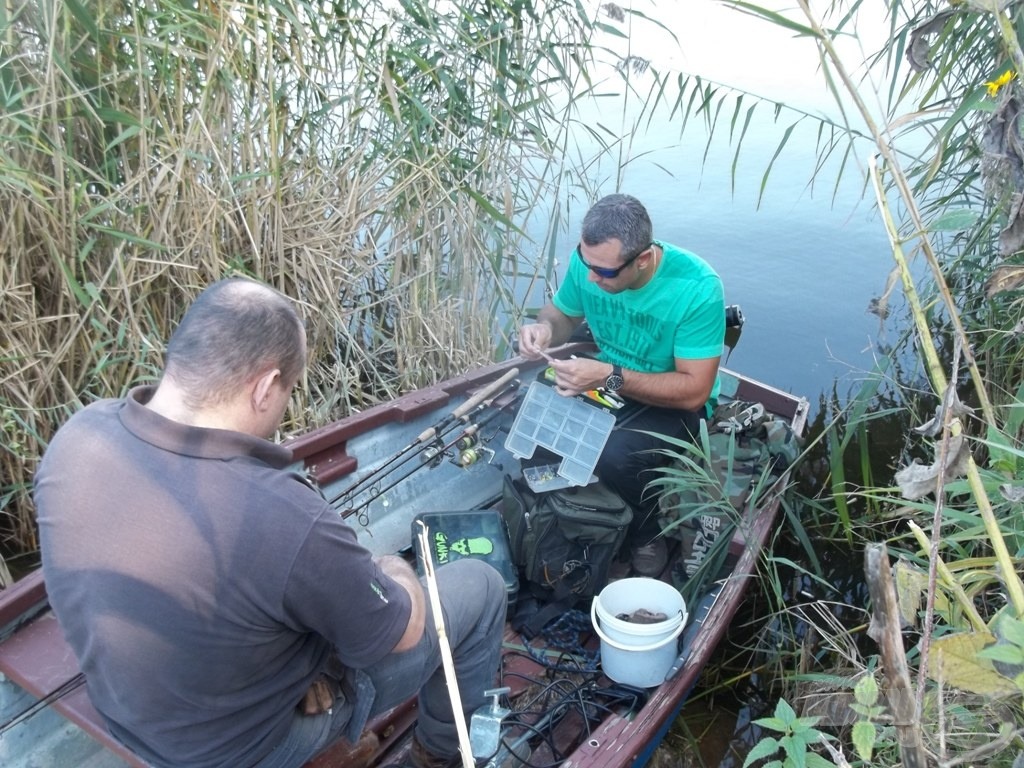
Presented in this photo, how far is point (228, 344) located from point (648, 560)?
2029 millimetres

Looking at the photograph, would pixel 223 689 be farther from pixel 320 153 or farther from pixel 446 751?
pixel 320 153

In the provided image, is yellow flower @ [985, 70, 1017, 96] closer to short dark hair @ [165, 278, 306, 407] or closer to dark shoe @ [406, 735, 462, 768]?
short dark hair @ [165, 278, 306, 407]

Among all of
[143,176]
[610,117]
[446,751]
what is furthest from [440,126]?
[610,117]

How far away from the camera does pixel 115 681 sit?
154cm

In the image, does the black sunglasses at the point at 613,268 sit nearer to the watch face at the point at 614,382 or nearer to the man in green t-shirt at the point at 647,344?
the man in green t-shirt at the point at 647,344

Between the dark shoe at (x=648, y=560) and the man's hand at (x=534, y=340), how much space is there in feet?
2.85

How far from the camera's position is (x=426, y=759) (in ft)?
7.30

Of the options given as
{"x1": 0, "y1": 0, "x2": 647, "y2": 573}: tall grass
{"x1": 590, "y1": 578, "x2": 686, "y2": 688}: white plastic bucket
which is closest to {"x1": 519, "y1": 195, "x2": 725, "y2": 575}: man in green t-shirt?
{"x1": 590, "y1": 578, "x2": 686, "y2": 688}: white plastic bucket

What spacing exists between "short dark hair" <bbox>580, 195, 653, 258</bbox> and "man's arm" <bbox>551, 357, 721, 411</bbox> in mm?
449

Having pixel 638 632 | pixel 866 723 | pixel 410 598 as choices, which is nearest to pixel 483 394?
pixel 638 632

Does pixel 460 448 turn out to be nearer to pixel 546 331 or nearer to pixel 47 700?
pixel 546 331

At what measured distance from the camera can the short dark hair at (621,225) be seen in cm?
291

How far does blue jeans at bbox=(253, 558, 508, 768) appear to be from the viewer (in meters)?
1.90

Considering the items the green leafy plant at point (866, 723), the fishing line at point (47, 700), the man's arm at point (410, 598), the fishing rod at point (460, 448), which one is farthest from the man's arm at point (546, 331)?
the green leafy plant at point (866, 723)
